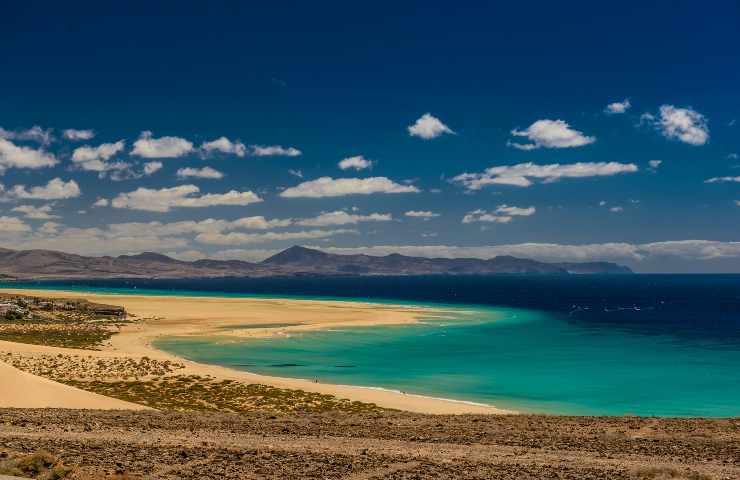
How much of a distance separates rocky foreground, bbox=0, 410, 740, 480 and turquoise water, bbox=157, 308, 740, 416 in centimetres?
1303

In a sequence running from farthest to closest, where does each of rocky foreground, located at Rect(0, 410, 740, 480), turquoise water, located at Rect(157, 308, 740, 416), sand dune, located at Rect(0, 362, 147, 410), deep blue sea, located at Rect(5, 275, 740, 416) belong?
1. deep blue sea, located at Rect(5, 275, 740, 416)
2. turquoise water, located at Rect(157, 308, 740, 416)
3. sand dune, located at Rect(0, 362, 147, 410)
4. rocky foreground, located at Rect(0, 410, 740, 480)

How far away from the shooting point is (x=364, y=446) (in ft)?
67.2

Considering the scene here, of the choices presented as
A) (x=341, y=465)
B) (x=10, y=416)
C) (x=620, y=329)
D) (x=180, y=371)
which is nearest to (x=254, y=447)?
(x=341, y=465)

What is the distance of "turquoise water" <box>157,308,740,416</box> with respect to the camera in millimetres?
40656

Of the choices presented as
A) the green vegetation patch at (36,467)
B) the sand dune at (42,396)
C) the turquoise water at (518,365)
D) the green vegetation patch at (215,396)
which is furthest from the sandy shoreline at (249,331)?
the green vegetation patch at (36,467)

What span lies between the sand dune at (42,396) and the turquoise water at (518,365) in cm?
1972

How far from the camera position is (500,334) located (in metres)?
85.5

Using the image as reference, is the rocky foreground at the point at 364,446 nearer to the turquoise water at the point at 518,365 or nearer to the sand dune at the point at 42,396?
the sand dune at the point at 42,396

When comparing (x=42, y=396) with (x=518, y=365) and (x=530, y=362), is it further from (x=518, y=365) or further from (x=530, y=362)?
(x=530, y=362)

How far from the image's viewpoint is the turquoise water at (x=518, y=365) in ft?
133

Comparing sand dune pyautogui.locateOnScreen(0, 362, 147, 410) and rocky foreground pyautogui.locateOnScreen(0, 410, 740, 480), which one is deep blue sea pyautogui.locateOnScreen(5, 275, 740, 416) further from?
sand dune pyautogui.locateOnScreen(0, 362, 147, 410)

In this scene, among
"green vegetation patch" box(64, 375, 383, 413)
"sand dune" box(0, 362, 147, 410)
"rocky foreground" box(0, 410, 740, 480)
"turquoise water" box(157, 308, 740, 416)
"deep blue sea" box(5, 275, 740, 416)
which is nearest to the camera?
"rocky foreground" box(0, 410, 740, 480)

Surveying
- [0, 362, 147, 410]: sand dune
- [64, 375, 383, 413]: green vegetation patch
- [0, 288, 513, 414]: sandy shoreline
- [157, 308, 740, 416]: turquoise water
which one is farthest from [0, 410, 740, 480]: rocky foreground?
[157, 308, 740, 416]: turquoise water

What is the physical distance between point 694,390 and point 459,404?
2041 centimetres
